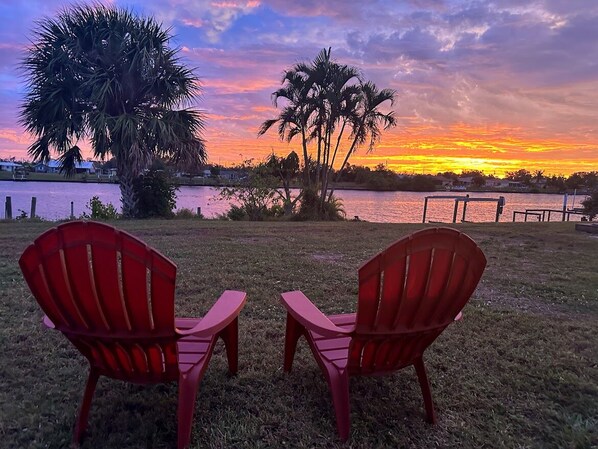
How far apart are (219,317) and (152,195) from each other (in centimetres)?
1236

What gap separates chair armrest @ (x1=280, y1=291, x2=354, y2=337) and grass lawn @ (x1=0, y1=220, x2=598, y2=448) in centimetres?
51

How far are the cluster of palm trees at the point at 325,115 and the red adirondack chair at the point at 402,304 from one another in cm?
1359

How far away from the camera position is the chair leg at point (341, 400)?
2.09 metres

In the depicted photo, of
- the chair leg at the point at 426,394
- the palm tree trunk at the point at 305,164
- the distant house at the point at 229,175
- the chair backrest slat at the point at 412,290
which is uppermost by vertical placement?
the palm tree trunk at the point at 305,164

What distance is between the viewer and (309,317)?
232 centimetres

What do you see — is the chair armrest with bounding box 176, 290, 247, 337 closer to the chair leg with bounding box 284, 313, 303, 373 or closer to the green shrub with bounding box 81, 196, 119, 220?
the chair leg with bounding box 284, 313, 303, 373

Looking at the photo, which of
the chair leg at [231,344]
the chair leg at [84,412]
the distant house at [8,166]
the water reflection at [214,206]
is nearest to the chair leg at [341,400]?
the chair leg at [231,344]

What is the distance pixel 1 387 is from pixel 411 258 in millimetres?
2462

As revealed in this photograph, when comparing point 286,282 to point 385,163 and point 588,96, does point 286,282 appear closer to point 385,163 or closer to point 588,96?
point 588,96

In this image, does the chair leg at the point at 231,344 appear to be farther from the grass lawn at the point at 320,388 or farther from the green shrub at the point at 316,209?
the green shrub at the point at 316,209

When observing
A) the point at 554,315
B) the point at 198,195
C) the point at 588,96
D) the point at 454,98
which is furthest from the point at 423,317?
the point at 198,195

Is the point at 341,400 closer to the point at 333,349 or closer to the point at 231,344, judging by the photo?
the point at 333,349

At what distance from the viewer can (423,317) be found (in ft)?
6.66

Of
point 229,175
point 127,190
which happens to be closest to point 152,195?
point 127,190
